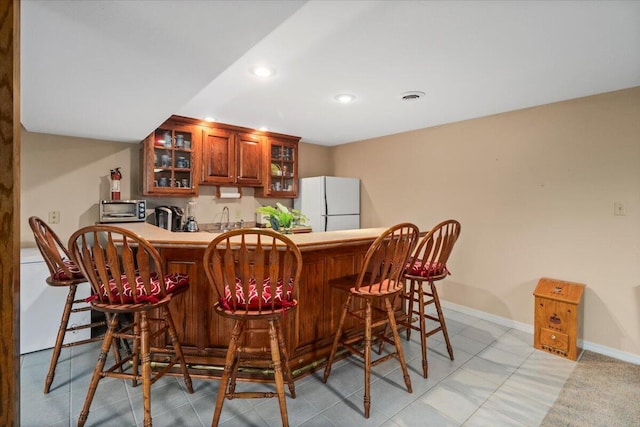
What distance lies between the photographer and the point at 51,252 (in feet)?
6.49

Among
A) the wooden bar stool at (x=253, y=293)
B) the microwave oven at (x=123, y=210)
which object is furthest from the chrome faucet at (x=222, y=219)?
the wooden bar stool at (x=253, y=293)

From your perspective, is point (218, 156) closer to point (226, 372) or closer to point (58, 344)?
point (58, 344)

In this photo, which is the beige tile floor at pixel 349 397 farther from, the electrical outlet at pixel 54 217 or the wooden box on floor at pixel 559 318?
the electrical outlet at pixel 54 217

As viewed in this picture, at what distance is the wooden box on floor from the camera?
258 cm

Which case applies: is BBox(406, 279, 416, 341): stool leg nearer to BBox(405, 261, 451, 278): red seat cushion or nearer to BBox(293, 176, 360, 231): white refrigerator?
BBox(405, 261, 451, 278): red seat cushion

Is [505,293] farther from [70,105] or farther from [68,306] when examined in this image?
[70,105]

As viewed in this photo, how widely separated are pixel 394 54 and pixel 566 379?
8.48 ft

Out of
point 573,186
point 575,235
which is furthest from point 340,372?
point 573,186

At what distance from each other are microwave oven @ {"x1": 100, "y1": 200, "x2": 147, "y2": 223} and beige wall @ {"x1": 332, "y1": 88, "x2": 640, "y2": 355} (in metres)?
3.13

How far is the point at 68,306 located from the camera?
212 cm

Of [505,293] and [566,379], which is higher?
[505,293]

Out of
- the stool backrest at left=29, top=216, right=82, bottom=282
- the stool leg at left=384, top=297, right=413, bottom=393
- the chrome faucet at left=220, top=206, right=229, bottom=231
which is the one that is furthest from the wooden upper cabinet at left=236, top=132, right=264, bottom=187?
the stool leg at left=384, top=297, right=413, bottom=393

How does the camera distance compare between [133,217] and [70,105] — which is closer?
[70,105]

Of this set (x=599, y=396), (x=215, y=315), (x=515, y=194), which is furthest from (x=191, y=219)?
(x=599, y=396)
